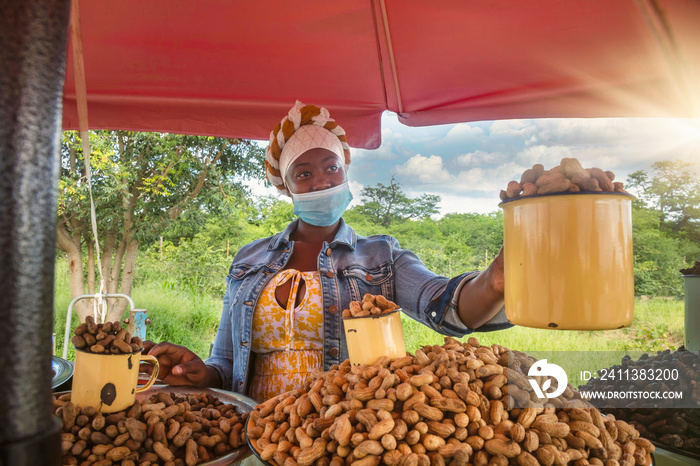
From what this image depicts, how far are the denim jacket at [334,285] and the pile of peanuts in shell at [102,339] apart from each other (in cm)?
78

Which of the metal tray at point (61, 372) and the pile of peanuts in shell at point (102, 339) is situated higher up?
the pile of peanuts in shell at point (102, 339)

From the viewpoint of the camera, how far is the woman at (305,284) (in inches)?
66.9

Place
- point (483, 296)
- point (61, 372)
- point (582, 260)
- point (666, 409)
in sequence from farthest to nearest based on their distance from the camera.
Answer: point (61, 372)
point (483, 296)
point (666, 409)
point (582, 260)

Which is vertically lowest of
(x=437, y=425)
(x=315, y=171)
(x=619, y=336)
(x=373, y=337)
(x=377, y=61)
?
(x=619, y=336)

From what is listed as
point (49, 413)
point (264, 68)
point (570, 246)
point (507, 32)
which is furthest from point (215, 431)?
point (507, 32)

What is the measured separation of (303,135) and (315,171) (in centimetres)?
16

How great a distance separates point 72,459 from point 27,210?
80 centimetres

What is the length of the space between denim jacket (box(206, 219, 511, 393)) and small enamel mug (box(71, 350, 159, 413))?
2.56ft

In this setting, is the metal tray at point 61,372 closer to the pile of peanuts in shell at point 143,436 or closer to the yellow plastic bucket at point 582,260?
the pile of peanuts in shell at point 143,436

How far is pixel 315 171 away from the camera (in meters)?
1.90

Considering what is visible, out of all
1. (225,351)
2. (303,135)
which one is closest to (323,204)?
(303,135)

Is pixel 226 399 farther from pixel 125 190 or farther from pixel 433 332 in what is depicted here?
pixel 125 190

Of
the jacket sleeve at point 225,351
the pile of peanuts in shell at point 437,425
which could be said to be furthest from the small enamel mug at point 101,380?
the jacket sleeve at point 225,351

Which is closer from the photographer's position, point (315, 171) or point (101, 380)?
point (101, 380)
